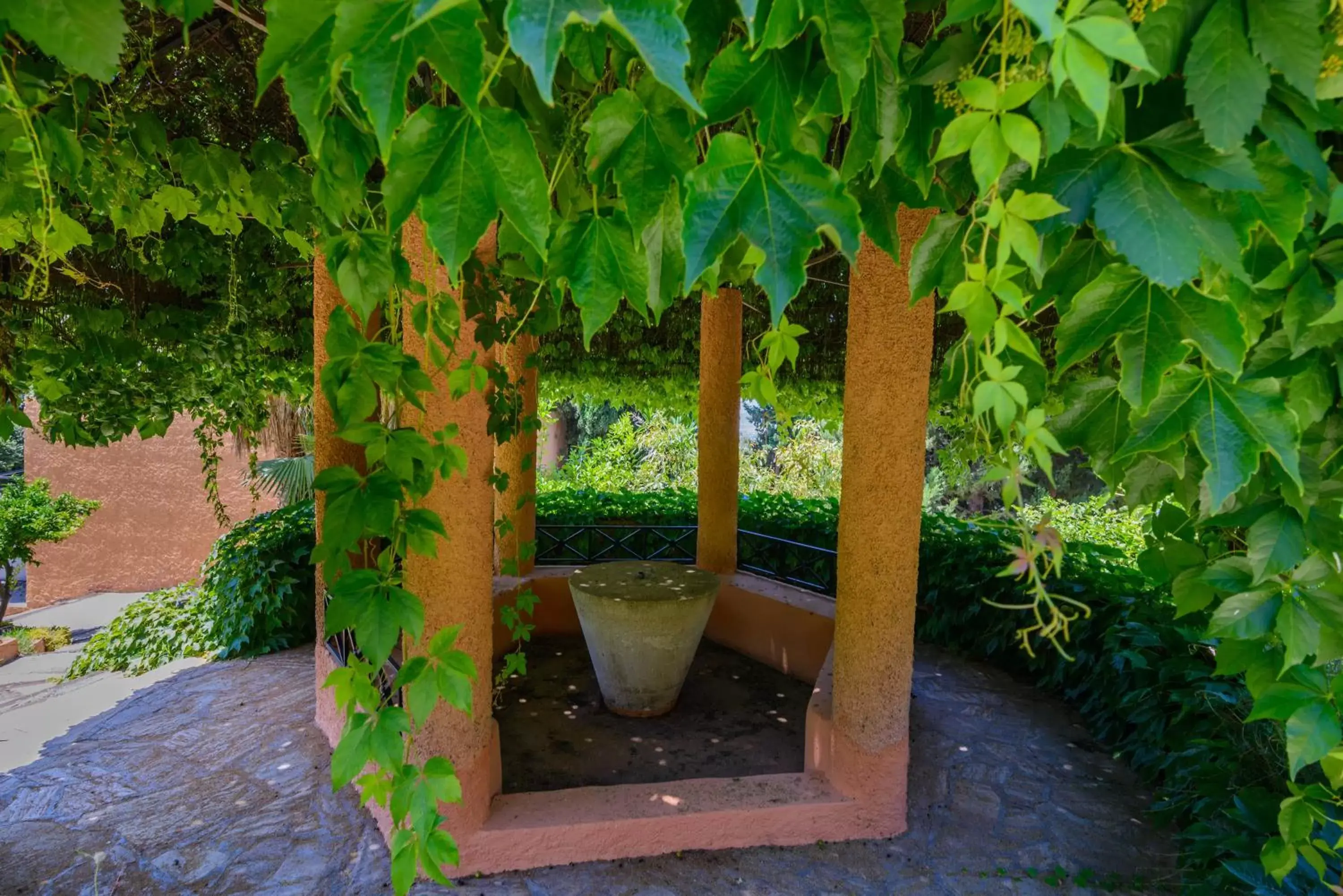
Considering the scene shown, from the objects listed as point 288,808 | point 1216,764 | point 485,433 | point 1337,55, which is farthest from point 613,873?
point 1337,55

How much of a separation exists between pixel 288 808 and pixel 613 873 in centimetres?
174

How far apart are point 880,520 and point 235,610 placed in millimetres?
5575

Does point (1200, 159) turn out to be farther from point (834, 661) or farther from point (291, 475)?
point (291, 475)

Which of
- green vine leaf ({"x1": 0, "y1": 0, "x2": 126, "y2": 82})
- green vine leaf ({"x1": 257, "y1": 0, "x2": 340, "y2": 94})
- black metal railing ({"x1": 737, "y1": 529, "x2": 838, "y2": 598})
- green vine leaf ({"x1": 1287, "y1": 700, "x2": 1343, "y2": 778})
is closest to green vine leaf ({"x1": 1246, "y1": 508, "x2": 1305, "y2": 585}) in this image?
green vine leaf ({"x1": 1287, "y1": 700, "x2": 1343, "y2": 778})

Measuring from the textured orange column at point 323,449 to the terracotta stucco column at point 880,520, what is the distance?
9.14ft

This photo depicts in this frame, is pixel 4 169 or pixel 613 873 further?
pixel 613 873

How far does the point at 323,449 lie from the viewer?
14.3 feet

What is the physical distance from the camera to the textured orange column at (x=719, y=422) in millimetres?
6117

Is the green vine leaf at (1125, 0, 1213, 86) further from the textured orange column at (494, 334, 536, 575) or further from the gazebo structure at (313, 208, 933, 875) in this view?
the textured orange column at (494, 334, 536, 575)

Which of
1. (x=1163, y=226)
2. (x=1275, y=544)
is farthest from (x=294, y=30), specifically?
(x=1275, y=544)

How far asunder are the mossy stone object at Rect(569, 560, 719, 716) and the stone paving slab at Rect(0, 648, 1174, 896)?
5.23 feet

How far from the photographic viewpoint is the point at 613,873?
124 inches

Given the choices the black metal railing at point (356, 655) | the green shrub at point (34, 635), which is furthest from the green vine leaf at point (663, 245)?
the green shrub at point (34, 635)

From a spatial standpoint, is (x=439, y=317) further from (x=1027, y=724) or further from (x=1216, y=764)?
(x=1027, y=724)
